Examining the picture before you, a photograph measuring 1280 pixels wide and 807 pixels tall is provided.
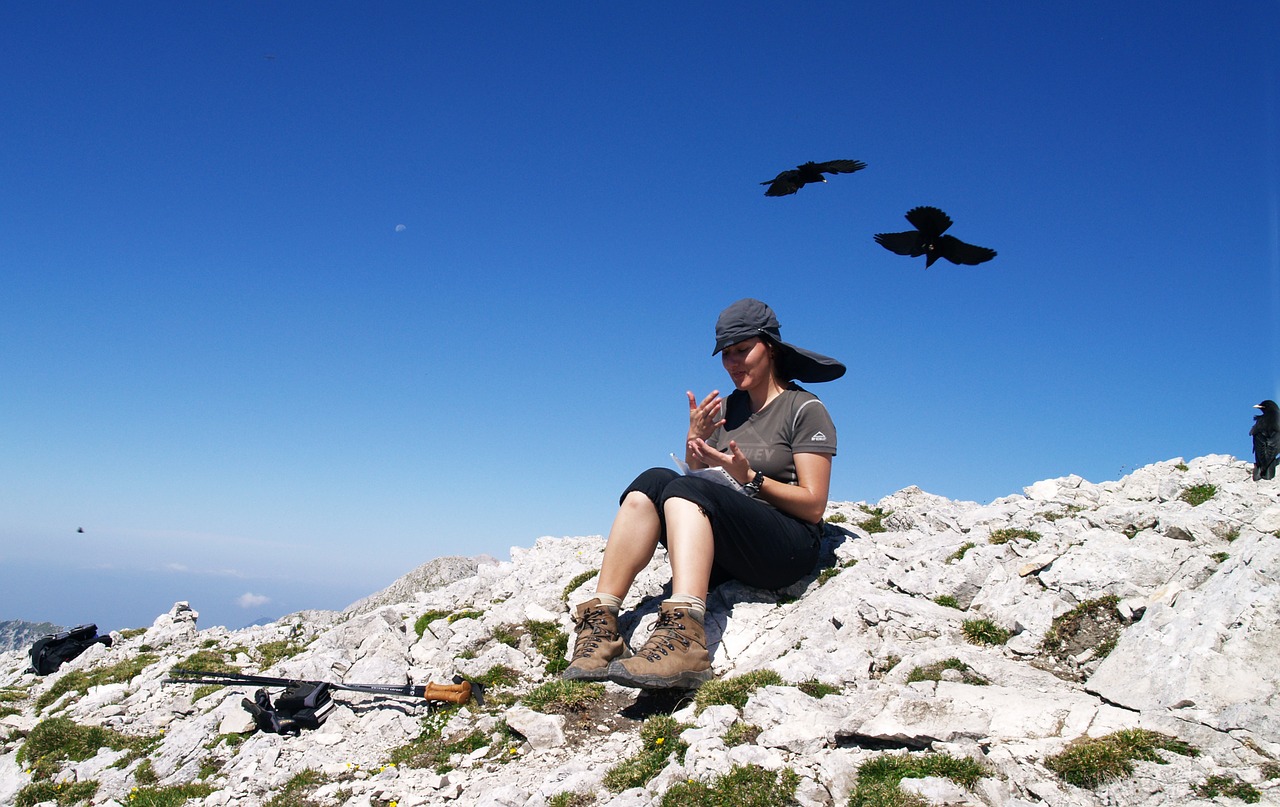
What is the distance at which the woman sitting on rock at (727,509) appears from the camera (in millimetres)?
6367

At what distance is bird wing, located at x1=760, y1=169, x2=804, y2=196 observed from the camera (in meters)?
9.18

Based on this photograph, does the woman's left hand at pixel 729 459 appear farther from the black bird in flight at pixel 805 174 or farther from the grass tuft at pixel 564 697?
the black bird in flight at pixel 805 174

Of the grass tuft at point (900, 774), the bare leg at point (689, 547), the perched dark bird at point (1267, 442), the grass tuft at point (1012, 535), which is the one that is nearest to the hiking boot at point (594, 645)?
the bare leg at point (689, 547)

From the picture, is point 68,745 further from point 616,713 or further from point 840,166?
point 840,166

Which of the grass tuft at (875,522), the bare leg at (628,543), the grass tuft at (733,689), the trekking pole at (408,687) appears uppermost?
the grass tuft at (875,522)

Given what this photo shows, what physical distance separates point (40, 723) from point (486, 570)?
6478mm

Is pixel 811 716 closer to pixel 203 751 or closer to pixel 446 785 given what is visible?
pixel 446 785

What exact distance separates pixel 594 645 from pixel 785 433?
2990 mm

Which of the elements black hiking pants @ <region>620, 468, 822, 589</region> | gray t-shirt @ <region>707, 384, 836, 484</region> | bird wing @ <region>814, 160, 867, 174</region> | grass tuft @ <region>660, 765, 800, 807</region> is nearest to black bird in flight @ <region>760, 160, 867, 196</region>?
bird wing @ <region>814, 160, 867, 174</region>

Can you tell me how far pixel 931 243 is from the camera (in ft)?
26.4

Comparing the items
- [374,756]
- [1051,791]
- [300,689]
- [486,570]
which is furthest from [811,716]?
[486,570]

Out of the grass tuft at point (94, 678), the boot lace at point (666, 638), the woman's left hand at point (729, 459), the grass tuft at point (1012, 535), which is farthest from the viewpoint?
the grass tuft at point (94, 678)

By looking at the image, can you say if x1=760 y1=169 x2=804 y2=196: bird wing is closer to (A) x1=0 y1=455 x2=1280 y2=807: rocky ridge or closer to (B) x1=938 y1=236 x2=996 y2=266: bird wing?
(B) x1=938 y1=236 x2=996 y2=266: bird wing

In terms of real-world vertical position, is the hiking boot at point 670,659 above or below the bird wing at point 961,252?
below
